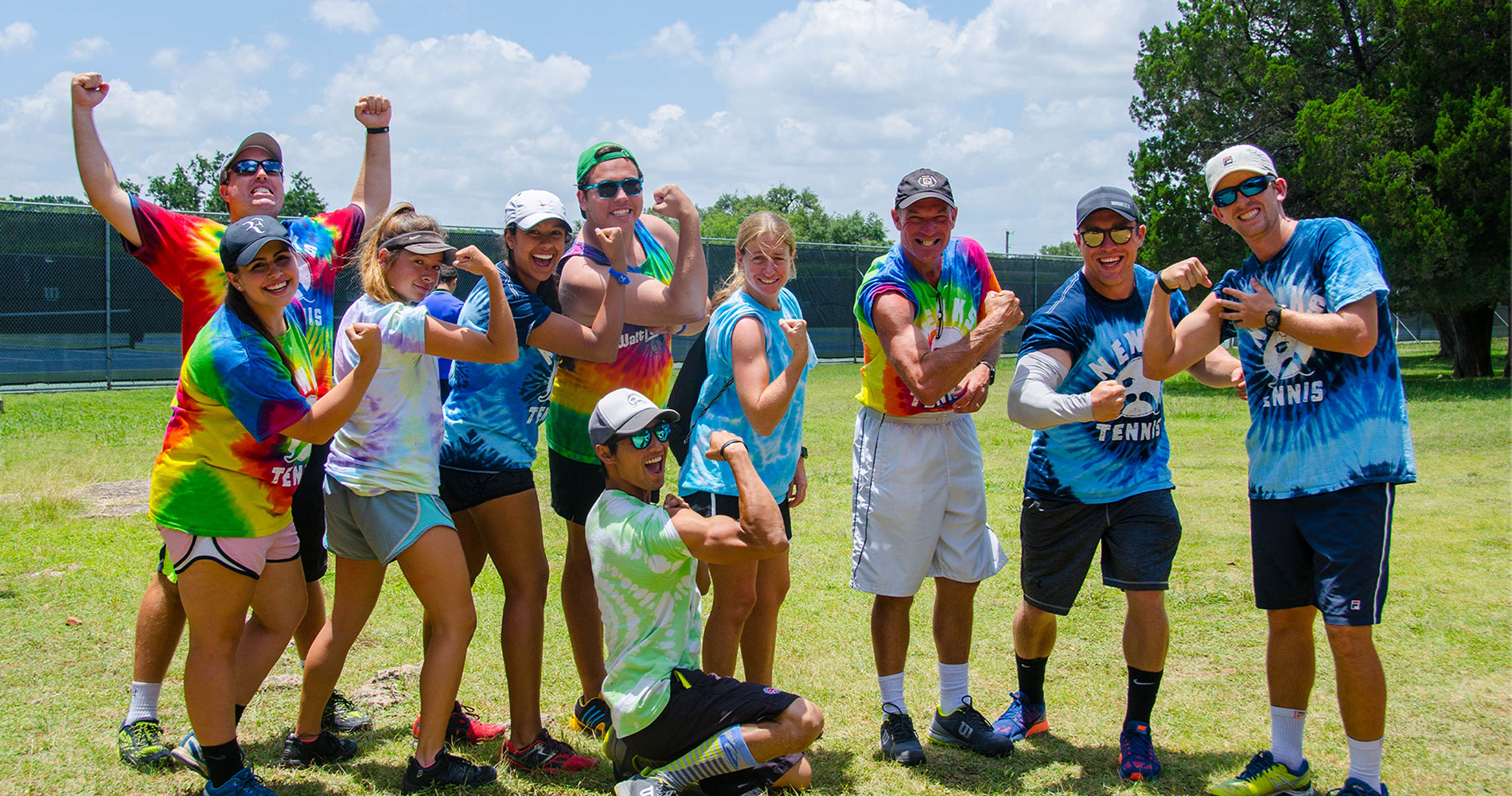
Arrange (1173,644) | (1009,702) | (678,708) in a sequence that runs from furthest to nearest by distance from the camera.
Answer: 1. (1173,644)
2. (1009,702)
3. (678,708)

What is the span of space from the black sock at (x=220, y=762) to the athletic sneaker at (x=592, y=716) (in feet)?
4.24

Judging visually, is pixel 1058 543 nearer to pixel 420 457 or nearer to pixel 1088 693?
pixel 1088 693

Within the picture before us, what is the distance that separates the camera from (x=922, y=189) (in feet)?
13.1

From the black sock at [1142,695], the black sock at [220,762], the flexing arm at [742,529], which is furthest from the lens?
the black sock at [1142,695]

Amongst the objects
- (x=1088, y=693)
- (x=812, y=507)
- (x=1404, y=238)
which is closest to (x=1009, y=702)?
(x=1088, y=693)

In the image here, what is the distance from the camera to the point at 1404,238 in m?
17.2

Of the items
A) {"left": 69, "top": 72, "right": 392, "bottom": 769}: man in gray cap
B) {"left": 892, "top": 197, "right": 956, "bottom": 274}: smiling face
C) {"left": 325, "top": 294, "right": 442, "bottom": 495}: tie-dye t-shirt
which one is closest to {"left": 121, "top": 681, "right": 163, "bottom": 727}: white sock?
{"left": 69, "top": 72, "right": 392, "bottom": 769}: man in gray cap

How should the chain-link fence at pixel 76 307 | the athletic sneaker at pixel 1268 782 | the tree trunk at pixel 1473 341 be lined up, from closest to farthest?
the athletic sneaker at pixel 1268 782 → the chain-link fence at pixel 76 307 → the tree trunk at pixel 1473 341

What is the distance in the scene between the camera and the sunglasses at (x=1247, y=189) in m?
3.59

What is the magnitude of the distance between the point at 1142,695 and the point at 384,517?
2.74m

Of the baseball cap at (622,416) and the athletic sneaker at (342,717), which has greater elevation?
the baseball cap at (622,416)

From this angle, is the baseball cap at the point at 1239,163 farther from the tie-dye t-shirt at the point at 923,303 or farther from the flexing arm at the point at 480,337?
the flexing arm at the point at 480,337

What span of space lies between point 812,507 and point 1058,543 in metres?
4.52

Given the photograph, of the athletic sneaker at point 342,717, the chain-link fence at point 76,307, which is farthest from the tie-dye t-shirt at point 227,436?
the chain-link fence at point 76,307
